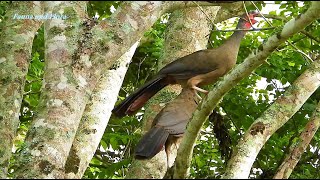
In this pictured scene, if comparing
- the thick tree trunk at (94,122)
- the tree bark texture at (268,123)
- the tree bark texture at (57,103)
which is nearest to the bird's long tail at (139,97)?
the thick tree trunk at (94,122)

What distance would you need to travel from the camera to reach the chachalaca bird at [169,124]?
3.95m

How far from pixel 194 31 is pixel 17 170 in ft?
8.14

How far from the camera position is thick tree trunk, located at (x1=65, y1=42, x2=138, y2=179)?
12.5ft

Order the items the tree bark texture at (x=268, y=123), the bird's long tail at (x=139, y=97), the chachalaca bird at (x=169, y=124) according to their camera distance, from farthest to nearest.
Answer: the bird's long tail at (x=139, y=97), the chachalaca bird at (x=169, y=124), the tree bark texture at (x=268, y=123)

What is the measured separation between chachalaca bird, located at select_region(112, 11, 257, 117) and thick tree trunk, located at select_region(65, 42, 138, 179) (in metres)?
0.12

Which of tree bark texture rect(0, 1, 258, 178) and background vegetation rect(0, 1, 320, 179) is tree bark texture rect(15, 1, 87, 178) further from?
background vegetation rect(0, 1, 320, 179)

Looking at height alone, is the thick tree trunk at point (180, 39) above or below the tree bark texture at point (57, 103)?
above

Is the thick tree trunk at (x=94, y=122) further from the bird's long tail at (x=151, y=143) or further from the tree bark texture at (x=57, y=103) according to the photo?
the tree bark texture at (x=57, y=103)

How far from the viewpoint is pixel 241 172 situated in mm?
2941

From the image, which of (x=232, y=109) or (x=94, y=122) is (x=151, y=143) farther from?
(x=232, y=109)

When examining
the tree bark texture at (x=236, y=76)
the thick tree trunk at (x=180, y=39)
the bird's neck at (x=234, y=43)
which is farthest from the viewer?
the bird's neck at (x=234, y=43)

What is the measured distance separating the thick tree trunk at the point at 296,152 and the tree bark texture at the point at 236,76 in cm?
30

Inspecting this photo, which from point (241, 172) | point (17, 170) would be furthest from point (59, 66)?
point (241, 172)

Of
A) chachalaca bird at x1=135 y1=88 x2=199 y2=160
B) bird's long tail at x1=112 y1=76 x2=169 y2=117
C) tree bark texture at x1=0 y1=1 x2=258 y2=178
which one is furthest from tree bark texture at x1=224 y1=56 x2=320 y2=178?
bird's long tail at x1=112 y1=76 x2=169 y2=117
